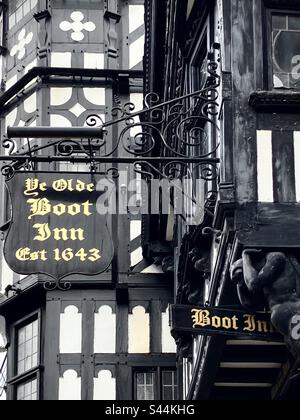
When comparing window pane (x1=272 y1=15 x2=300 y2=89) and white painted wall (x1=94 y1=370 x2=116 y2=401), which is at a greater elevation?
window pane (x1=272 y1=15 x2=300 y2=89)

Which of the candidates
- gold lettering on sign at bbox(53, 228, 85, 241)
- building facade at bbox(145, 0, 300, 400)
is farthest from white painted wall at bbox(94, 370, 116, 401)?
gold lettering on sign at bbox(53, 228, 85, 241)

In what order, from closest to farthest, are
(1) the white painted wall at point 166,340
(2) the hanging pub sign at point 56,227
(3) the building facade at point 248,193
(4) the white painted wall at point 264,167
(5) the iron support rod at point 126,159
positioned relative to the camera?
(3) the building facade at point 248,193
(4) the white painted wall at point 264,167
(5) the iron support rod at point 126,159
(2) the hanging pub sign at point 56,227
(1) the white painted wall at point 166,340

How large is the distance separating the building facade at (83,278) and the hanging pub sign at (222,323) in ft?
22.5

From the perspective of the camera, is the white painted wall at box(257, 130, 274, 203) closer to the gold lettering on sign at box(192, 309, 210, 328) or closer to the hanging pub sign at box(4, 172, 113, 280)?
the gold lettering on sign at box(192, 309, 210, 328)

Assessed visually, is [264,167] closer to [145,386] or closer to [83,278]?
[145,386]

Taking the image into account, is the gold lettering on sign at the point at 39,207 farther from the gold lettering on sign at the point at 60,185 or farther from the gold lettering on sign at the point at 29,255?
the gold lettering on sign at the point at 29,255

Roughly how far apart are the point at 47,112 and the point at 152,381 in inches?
181

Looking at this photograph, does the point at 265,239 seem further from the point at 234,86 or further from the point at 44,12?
the point at 44,12

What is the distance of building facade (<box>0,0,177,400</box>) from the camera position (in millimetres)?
21422

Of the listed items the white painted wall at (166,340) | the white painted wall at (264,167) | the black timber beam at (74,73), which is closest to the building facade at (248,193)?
the white painted wall at (264,167)

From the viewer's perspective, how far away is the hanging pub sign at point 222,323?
13.3 m

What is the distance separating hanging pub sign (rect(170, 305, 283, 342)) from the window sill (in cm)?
191

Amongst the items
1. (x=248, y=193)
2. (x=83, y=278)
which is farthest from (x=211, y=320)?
(x=83, y=278)
